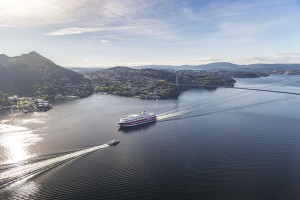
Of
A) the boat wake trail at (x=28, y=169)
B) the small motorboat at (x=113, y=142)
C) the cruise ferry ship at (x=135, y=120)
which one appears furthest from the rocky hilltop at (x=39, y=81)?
the boat wake trail at (x=28, y=169)

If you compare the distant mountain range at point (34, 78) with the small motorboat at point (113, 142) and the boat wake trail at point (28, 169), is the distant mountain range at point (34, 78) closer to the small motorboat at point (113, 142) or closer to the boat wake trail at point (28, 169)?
the small motorboat at point (113, 142)

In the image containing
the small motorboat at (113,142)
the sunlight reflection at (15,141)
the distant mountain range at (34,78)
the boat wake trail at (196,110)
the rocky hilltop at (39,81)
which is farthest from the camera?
the distant mountain range at (34,78)

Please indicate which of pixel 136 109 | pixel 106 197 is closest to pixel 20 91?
pixel 136 109

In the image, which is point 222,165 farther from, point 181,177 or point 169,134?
point 169,134

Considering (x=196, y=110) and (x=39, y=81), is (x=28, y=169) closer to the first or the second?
(x=196, y=110)

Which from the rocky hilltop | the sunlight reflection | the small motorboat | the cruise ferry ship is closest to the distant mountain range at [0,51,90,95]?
the rocky hilltop

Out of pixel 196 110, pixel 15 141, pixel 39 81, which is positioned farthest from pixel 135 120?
pixel 39 81

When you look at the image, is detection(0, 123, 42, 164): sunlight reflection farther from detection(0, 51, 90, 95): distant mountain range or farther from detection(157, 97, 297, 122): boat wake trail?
detection(0, 51, 90, 95): distant mountain range
